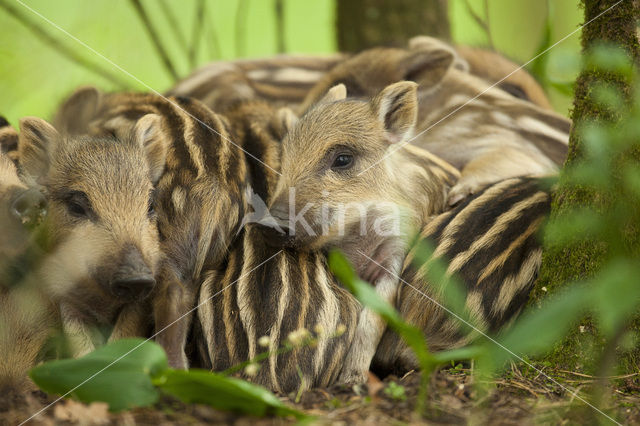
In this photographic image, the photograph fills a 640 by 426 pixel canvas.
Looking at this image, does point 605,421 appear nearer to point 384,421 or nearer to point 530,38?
point 384,421

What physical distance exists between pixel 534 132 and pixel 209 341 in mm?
1894

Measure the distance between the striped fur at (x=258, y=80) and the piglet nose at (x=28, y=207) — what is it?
154 cm

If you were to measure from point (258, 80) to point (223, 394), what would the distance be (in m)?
2.62

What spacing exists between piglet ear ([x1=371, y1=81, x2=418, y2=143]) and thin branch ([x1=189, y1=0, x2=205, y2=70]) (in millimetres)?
1569

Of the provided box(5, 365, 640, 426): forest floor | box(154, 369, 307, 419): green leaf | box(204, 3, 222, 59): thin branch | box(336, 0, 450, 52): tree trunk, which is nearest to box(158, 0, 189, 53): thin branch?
box(204, 3, 222, 59): thin branch

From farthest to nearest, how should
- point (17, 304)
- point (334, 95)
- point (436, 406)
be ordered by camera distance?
point (334, 95), point (17, 304), point (436, 406)

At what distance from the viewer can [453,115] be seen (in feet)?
10.5

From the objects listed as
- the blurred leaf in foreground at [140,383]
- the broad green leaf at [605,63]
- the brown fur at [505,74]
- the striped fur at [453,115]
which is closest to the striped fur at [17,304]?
the blurred leaf in foreground at [140,383]

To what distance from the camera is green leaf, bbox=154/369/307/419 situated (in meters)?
1.27

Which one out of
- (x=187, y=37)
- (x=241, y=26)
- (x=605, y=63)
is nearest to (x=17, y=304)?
(x=605, y=63)

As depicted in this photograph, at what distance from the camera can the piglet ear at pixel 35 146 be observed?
6.78ft

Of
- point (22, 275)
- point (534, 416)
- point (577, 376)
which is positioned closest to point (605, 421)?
point (534, 416)

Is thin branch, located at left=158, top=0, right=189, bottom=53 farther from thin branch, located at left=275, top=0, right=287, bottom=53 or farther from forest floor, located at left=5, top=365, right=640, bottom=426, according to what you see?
forest floor, located at left=5, top=365, right=640, bottom=426

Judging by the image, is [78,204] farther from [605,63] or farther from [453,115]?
[453,115]
